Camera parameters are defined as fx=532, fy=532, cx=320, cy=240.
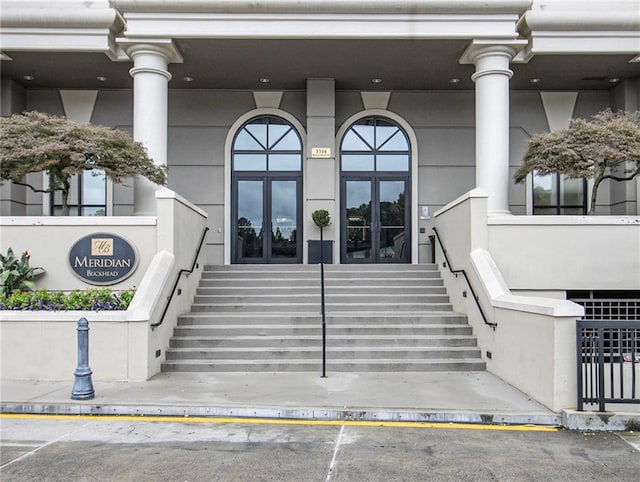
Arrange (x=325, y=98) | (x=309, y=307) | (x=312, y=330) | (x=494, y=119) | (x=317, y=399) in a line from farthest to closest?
Result: (x=325, y=98)
(x=494, y=119)
(x=309, y=307)
(x=312, y=330)
(x=317, y=399)

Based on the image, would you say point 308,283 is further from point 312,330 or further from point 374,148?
point 374,148

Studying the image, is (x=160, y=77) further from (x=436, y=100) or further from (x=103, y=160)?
(x=436, y=100)

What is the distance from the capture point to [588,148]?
10.9m

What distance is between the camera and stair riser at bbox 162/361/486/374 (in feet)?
28.2

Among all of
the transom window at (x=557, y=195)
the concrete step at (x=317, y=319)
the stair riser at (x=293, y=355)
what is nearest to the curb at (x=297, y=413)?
the stair riser at (x=293, y=355)

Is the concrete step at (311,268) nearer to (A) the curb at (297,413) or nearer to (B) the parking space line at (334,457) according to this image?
(A) the curb at (297,413)

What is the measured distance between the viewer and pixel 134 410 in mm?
6477

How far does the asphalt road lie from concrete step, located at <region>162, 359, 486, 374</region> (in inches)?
93.7

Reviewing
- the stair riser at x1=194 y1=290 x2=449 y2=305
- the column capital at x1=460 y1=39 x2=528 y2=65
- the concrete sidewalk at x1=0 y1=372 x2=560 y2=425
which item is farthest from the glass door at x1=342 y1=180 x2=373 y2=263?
the concrete sidewalk at x1=0 y1=372 x2=560 y2=425

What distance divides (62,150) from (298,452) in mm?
8313

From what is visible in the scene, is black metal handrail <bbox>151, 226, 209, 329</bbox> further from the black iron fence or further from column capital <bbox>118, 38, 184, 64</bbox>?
the black iron fence

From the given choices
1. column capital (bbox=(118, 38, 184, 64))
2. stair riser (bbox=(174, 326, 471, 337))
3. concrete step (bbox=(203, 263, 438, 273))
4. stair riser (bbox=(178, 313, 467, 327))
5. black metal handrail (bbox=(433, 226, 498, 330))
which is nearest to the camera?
black metal handrail (bbox=(433, 226, 498, 330))

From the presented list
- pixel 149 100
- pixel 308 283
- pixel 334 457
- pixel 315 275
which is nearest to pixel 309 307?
pixel 308 283

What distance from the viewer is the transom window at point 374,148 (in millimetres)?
15625
